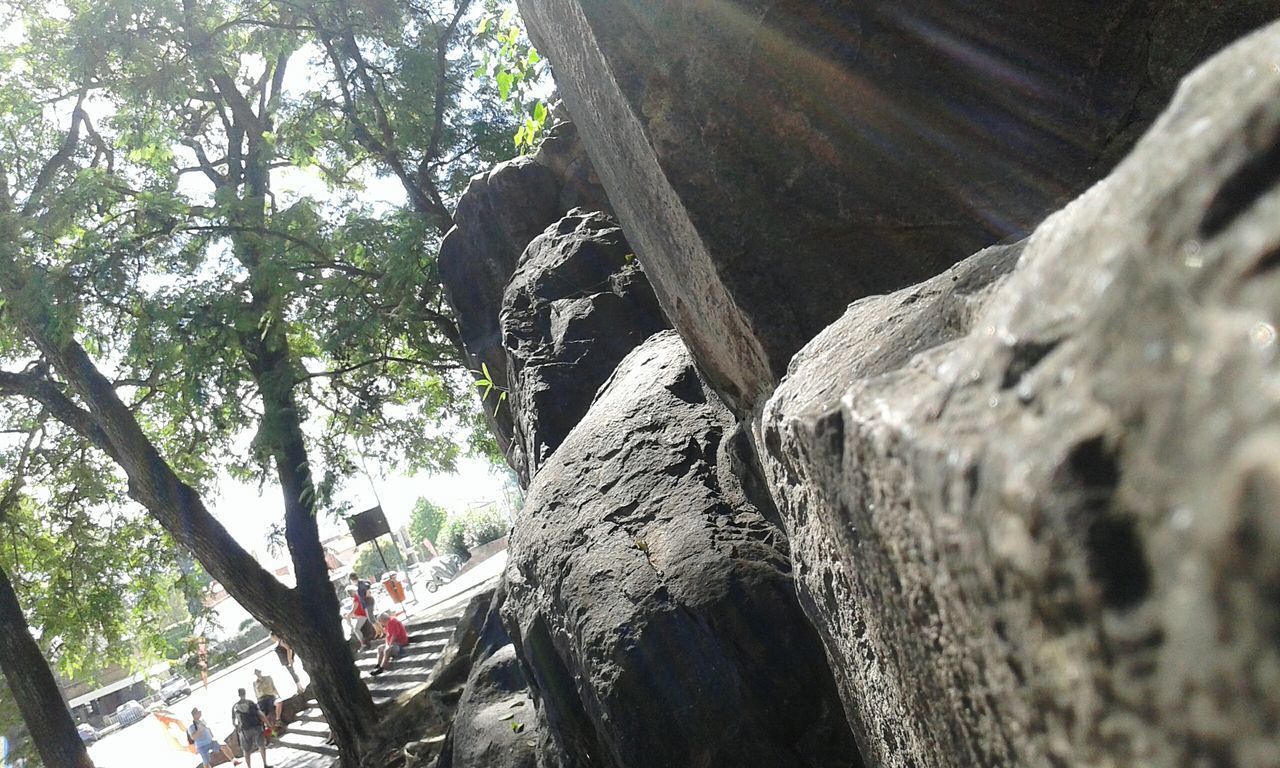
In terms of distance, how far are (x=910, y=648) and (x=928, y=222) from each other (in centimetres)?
229

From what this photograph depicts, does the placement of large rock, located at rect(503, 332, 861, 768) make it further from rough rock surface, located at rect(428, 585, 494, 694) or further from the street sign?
the street sign

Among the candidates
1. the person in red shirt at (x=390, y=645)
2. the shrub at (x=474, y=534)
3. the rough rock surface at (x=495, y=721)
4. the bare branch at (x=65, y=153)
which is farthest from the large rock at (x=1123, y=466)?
the shrub at (x=474, y=534)

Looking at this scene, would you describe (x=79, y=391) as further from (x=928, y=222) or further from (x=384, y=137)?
(x=928, y=222)

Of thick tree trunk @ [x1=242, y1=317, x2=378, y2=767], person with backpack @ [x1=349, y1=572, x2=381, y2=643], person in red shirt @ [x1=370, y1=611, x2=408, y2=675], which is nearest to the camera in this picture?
thick tree trunk @ [x1=242, y1=317, x2=378, y2=767]

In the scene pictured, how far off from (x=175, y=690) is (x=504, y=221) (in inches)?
2002

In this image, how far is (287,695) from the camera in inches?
948

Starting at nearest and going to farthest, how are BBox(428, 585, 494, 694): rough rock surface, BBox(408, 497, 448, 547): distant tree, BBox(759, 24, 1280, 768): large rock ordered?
BBox(759, 24, 1280, 768): large rock < BBox(428, 585, 494, 694): rough rock surface < BBox(408, 497, 448, 547): distant tree

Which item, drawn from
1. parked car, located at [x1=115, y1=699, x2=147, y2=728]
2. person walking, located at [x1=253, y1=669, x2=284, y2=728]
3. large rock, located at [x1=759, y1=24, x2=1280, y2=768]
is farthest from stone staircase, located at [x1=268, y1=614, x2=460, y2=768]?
parked car, located at [x1=115, y1=699, x2=147, y2=728]

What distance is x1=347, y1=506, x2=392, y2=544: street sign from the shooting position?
1571 cm

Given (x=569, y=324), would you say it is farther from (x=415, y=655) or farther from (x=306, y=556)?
(x=415, y=655)

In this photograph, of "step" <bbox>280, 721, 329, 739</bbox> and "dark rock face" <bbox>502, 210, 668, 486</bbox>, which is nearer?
"dark rock face" <bbox>502, 210, 668, 486</bbox>

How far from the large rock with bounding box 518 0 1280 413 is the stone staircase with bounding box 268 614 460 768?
14.5 meters

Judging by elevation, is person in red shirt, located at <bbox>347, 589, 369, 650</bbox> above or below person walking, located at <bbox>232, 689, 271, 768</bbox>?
above

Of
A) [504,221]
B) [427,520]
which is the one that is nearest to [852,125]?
[504,221]
